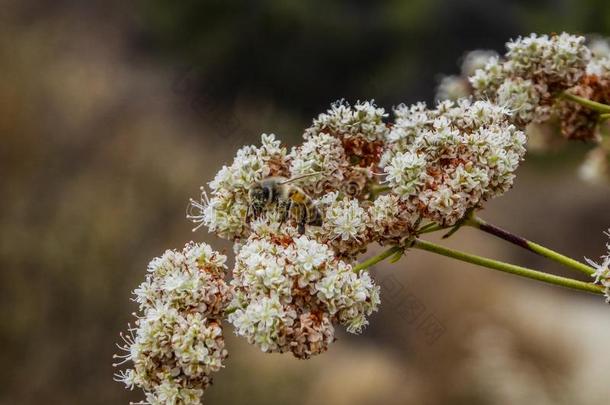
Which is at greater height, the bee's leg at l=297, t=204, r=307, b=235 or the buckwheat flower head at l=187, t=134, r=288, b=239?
the buckwheat flower head at l=187, t=134, r=288, b=239

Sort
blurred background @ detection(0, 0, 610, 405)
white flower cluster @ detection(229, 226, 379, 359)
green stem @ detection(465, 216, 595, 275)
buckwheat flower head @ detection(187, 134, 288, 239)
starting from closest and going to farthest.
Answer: white flower cluster @ detection(229, 226, 379, 359) → green stem @ detection(465, 216, 595, 275) → buckwheat flower head @ detection(187, 134, 288, 239) → blurred background @ detection(0, 0, 610, 405)

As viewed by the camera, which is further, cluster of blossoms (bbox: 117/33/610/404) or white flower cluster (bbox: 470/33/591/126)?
white flower cluster (bbox: 470/33/591/126)

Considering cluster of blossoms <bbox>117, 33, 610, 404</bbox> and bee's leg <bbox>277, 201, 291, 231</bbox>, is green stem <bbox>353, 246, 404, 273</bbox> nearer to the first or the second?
cluster of blossoms <bbox>117, 33, 610, 404</bbox>

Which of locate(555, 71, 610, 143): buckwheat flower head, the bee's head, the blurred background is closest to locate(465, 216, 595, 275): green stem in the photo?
the bee's head

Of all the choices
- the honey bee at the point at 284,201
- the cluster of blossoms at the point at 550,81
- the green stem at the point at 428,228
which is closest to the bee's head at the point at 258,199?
the honey bee at the point at 284,201

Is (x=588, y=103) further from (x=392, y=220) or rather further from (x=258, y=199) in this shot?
(x=258, y=199)

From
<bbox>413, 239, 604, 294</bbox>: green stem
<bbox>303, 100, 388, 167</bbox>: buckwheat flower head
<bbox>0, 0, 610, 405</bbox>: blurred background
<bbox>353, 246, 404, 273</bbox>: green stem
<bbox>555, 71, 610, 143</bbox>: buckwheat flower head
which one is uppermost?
<bbox>0, 0, 610, 405</bbox>: blurred background

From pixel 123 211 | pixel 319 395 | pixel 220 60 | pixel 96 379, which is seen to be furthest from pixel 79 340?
pixel 220 60
